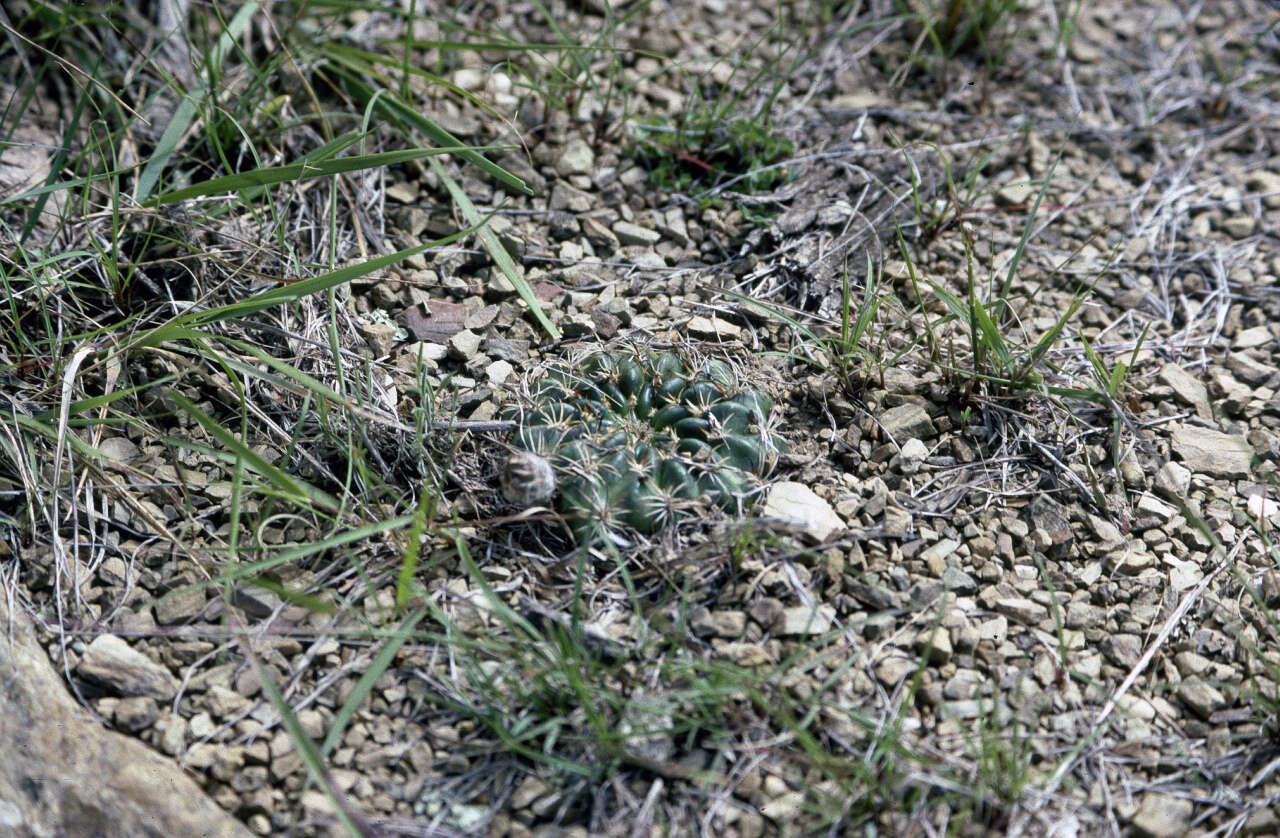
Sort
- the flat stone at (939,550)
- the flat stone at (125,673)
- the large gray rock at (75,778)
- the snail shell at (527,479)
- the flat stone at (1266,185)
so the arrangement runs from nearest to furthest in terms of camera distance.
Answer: the large gray rock at (75,778) < the flat stone at (125,673) < the snail shell at (527,479) < the flat stone at (939,550) < the flat stone at (1266,185)

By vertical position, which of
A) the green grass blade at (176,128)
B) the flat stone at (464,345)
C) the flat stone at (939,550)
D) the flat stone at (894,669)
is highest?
the green grass blade at (176,128)

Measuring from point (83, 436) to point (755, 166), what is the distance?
1.85 meters

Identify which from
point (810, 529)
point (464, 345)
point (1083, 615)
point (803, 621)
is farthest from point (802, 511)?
point (464, 345)

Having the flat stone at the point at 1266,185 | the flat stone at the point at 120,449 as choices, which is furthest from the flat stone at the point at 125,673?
the flat stone at the point at 1266,185

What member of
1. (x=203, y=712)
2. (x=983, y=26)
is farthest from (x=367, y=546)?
(x=983, y=26)

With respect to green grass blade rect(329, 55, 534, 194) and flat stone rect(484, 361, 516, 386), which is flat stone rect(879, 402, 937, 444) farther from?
green grass blade rect(329, 55, 534, 194)

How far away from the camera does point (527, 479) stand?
2098 millimetres

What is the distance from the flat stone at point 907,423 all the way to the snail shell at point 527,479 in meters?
0.81

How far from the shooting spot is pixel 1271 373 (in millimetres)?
2697

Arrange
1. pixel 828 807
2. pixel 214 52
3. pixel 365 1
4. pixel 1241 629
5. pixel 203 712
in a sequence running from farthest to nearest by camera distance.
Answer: pixel 365 1, pixel 214 52, pixel 1241 629, pixel 203 712, pixel 828 807

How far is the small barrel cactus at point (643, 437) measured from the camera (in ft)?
7.04

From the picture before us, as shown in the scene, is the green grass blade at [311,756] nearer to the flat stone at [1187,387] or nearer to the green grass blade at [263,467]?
the green grass blade at [263,467]

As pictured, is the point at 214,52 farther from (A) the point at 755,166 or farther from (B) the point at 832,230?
(B) the point at 832,230

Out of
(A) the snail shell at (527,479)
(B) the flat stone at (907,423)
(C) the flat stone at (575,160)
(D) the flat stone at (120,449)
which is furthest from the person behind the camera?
(C) the flat stone at (575,160)
